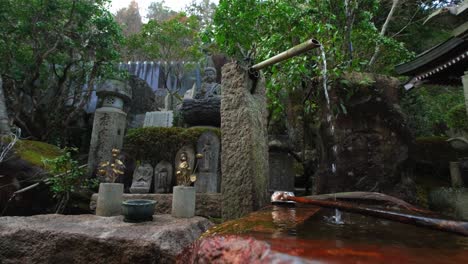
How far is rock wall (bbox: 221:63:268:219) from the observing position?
284cm

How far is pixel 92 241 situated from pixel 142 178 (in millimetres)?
2790

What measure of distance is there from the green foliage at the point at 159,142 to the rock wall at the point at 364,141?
227 cm

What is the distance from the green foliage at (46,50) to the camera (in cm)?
920

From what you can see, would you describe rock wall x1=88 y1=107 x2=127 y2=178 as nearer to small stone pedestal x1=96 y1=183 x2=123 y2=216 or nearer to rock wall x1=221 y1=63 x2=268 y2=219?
small stone pedestal x1=96 y1=183 x2=123 y2=216

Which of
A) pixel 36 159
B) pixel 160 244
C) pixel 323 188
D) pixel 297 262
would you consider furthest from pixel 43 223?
pixel 36 159

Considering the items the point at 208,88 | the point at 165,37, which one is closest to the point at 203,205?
the point at 208,88

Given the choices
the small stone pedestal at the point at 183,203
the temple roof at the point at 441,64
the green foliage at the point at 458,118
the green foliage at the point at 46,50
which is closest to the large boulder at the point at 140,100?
the green foliage at the point at 46,50

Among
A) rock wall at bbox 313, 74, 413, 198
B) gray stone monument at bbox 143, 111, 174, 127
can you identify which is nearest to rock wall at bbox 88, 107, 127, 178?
gray stone monument at bbox 143, 111, 174, 127

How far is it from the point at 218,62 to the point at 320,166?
16.4 meters

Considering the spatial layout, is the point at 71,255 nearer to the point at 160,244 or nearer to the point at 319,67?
the point at 160,244

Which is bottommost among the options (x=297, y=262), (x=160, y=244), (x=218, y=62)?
(x=160, y=244)

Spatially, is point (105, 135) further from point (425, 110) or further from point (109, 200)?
point (425, 110)

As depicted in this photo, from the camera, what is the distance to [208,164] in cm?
493

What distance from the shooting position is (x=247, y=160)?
9.49 feet
